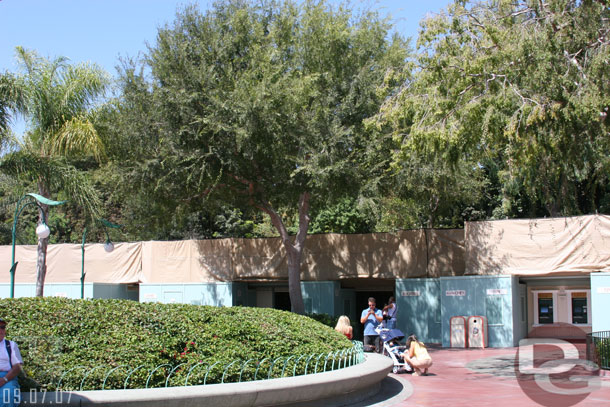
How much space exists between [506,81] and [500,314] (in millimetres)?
10275

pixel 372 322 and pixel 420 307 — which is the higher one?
pixel 372 322

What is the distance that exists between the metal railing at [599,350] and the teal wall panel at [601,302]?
4980 millimetres

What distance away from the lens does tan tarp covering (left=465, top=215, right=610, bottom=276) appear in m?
19.7

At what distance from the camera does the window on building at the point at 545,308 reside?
23.8m

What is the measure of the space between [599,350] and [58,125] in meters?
14.1

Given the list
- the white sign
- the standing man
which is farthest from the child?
the white sign

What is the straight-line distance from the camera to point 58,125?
16.9 meters

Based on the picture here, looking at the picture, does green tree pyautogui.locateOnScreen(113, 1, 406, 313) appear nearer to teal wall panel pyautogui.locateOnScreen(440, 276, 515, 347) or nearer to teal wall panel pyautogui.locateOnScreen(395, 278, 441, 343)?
teal wall panel pyautogui.locateOnScreen(395, 278, 441, 343)

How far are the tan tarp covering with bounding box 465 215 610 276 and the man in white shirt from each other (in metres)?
16.8

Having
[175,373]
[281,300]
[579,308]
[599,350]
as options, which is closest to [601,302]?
[579,308]

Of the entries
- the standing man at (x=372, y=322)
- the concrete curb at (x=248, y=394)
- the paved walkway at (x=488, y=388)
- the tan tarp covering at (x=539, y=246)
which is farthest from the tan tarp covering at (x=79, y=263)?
the concrete curb at (x=248, y=394)

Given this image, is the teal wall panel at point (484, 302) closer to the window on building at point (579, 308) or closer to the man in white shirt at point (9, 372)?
the window on building at point (579, 308)

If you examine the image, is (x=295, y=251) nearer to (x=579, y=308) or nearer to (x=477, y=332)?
(x=477, y=332)
